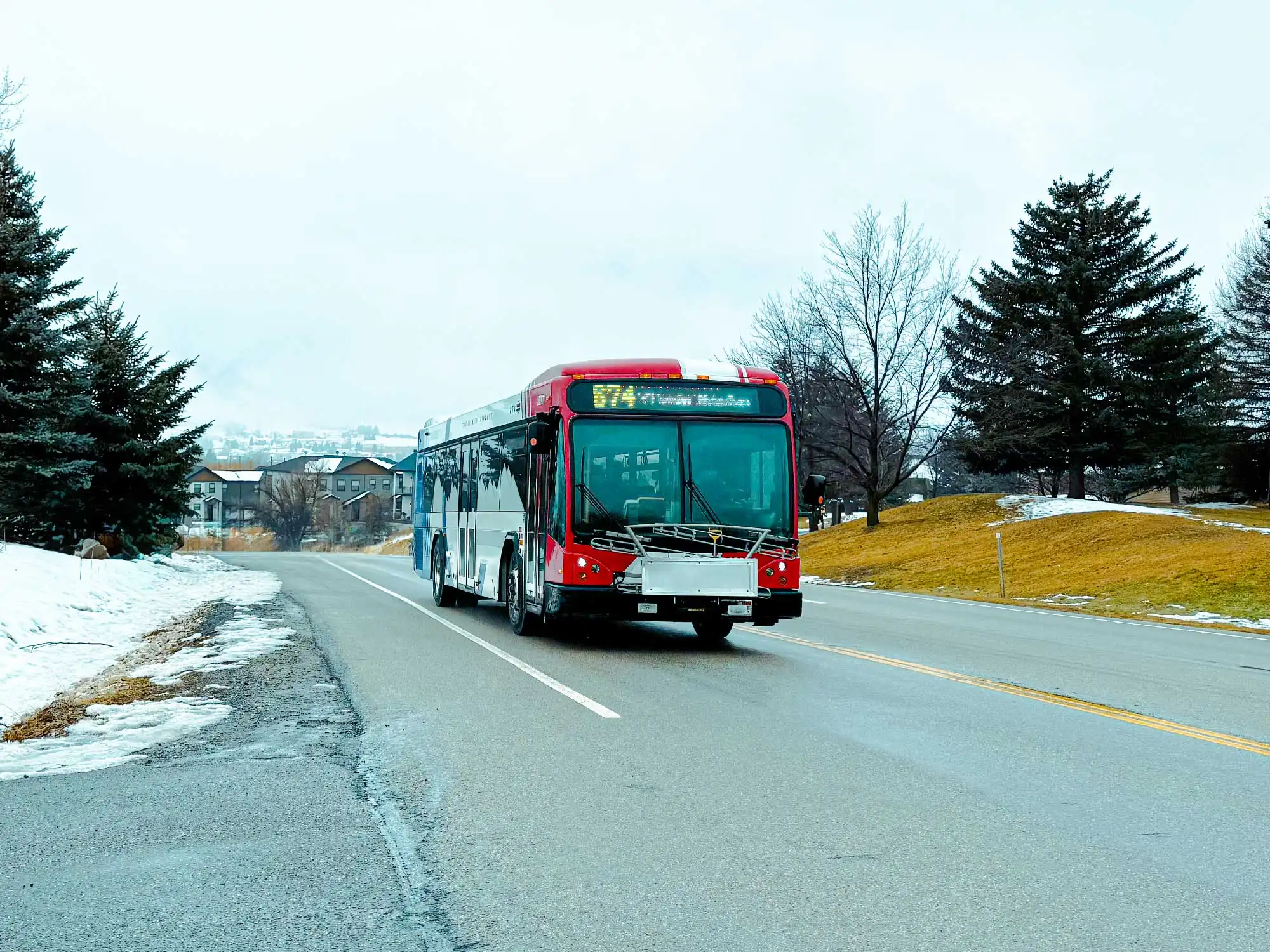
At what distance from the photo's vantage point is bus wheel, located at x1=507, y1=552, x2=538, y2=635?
47.2 ft

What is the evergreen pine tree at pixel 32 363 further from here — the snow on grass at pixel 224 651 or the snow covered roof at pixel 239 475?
the snow covered roof at pixel 239 475

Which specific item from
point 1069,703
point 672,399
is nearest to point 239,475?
point 672,399

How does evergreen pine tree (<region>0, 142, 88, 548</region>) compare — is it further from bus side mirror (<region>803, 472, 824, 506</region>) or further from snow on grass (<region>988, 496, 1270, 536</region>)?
snow on grass (<region>988, 496, 1270, 536</region>)

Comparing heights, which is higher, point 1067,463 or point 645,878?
point 1067,463

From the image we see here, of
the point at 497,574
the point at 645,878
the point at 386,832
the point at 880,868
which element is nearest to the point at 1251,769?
the point at 880,868

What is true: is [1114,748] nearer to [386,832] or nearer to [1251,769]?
[1251,769]

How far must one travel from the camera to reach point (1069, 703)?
367 inches

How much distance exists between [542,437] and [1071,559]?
21.9m

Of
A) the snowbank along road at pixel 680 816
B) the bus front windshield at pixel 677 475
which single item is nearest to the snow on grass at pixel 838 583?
the bus front windshield at pixel 677 475

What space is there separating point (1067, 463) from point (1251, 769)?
3959 cm

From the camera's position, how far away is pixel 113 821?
221 inches

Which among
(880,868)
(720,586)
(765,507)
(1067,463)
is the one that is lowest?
(880,868)

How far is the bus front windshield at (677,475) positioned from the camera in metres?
12.6

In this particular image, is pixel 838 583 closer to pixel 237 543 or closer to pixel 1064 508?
pixel 1064 508
